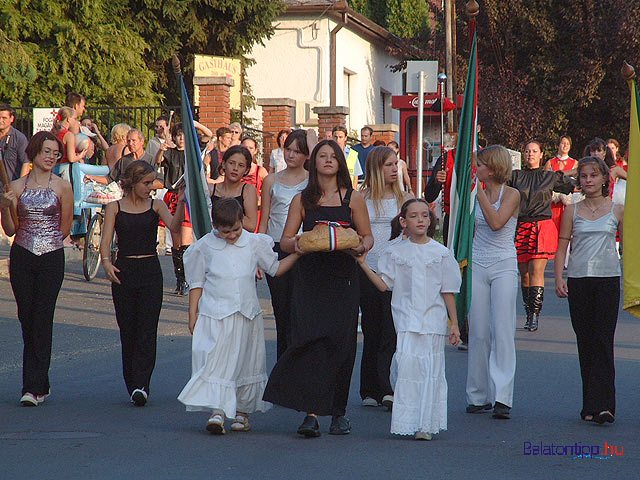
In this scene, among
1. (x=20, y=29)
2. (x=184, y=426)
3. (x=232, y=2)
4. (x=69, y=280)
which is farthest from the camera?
(x=232, y=2)

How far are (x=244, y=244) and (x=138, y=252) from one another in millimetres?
1292

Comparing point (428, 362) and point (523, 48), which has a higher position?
point (523, 48)

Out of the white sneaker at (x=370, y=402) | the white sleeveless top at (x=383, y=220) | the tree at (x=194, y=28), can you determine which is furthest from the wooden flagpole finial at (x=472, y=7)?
the tree at (x=194, y=28)

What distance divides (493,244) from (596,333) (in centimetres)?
95

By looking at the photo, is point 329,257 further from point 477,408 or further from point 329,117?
point 329,117

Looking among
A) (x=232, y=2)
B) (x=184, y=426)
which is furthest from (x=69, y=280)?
(x=232, y=2)

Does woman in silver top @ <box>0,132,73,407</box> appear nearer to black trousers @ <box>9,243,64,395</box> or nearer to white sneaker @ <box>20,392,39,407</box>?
black trousers @ <box>9,243,64,395</box>

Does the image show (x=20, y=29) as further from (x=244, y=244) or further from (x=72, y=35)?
(x=244, y=244)

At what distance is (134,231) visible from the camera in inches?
315

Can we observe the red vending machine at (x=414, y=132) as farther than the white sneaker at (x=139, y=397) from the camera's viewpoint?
Yes

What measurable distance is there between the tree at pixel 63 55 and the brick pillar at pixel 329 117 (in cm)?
478

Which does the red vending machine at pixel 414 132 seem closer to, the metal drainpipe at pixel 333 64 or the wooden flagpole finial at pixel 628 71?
the metal drainpipe at pixel 333 64

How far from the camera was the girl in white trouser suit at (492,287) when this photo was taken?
24.8 ft

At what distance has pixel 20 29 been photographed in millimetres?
25406
